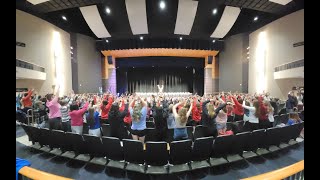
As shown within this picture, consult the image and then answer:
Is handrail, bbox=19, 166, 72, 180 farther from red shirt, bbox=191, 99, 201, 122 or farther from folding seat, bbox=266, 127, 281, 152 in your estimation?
folding seat, bbox=266, 127, 281, 152

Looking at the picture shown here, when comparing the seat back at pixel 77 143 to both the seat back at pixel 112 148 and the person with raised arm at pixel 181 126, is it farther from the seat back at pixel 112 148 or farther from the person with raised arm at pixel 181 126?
the person with raised arm at pixel 181 126

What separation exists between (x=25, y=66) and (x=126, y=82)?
13.2m

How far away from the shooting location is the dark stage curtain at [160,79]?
16.1 meters

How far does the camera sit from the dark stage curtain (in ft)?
53.0

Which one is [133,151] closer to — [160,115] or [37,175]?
[160,115]

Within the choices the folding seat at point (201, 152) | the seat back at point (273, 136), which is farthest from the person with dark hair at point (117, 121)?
the seat back at point (273, 136)

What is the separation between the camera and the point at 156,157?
7.72 ft

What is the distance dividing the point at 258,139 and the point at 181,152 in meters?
1.52

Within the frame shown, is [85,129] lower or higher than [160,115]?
lower

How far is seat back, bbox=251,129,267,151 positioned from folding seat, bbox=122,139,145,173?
192cm

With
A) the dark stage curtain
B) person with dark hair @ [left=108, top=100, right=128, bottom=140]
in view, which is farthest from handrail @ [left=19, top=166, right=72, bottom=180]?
the dark stage curtain

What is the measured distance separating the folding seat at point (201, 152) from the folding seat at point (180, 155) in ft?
0.29

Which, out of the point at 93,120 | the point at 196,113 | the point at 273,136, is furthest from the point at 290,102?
the point at 93,120

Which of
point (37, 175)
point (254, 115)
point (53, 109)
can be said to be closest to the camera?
point (37, 175)
